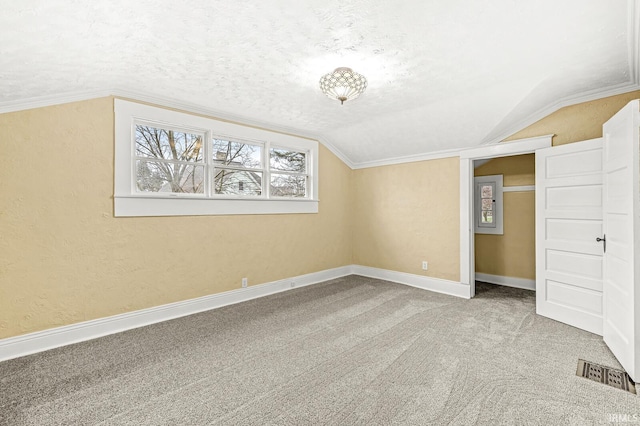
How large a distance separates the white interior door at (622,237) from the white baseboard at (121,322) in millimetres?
3723

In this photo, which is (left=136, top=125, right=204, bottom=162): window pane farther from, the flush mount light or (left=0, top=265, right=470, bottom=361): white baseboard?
the flush mount light

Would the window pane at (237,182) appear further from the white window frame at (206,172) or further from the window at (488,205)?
the window at (488,205)

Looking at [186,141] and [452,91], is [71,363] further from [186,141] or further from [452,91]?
[452,91]

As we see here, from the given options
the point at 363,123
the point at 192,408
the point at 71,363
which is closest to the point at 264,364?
the point at 192,408

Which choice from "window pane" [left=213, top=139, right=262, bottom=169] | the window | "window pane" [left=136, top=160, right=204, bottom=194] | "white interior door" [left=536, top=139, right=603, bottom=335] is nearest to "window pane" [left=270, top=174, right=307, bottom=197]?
"window pane" [left=213, top=139, right=262, bottom=169]

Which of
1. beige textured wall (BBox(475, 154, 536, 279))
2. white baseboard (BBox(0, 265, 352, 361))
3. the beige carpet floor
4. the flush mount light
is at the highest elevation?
the flush mount light

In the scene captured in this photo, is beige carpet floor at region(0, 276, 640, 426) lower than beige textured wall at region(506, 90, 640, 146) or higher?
lower

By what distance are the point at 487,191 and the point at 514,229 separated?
2.51 ft

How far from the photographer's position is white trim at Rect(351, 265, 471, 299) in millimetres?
4395

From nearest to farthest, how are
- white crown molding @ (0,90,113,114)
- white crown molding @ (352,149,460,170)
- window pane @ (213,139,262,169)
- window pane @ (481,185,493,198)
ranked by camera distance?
white crown molding @ (0,90,113,114)
window pane @ (213,139,262,169)
white crown molding @ (352,149,460,170)
window pane @ (481,185,493,198)

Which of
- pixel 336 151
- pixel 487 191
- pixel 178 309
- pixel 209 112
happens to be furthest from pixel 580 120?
pixel 178 309

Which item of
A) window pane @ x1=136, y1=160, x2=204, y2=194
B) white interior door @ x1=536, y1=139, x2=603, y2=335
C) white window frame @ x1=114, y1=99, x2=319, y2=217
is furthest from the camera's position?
window pane @ x1=136, y1=160, x2=204, y2=194

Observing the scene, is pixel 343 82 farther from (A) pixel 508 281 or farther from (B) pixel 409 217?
(A) pixel 508 281

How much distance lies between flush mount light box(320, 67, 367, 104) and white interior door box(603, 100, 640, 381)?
209cm
